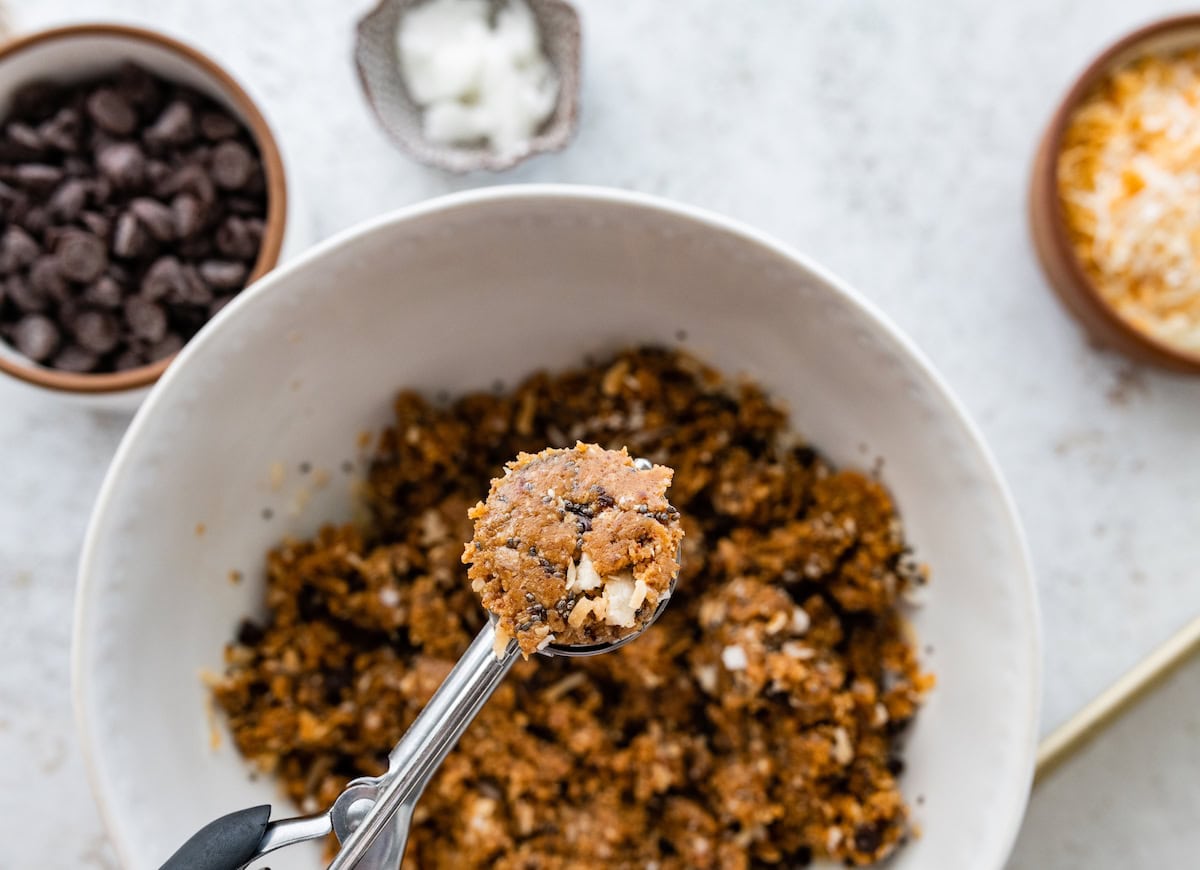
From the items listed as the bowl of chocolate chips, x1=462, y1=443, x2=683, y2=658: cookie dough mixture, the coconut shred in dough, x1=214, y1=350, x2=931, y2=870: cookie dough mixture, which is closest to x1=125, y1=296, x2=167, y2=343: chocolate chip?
the bowl of chocolate chips

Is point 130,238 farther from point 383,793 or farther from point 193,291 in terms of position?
point 383,793

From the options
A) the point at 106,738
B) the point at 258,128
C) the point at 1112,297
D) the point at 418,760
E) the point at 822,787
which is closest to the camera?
the point at 418,760

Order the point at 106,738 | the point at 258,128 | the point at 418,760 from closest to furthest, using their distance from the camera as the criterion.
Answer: the point at 418,760 < the point at 106,738 < the point at 258,128

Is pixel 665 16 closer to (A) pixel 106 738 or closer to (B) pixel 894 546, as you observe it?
A: (B) pixel 894 546

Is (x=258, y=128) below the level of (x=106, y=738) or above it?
above

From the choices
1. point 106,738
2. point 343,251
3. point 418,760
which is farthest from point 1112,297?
point 106,738
